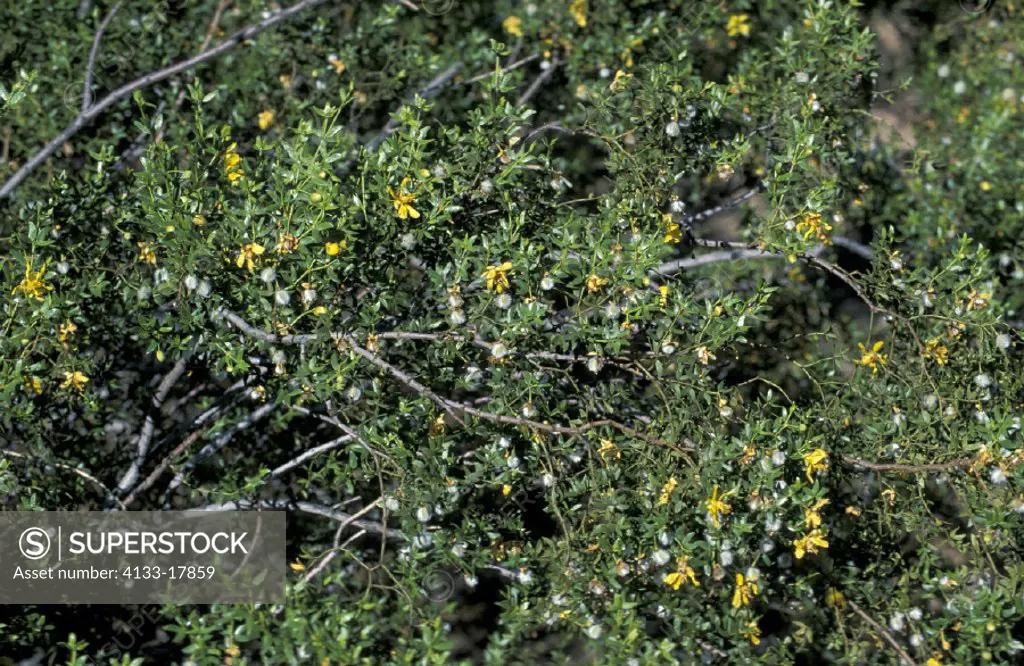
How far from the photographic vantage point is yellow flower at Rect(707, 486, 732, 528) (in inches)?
101

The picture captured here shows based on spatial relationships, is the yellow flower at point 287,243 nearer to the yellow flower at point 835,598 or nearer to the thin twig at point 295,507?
the thin twig at point 295,507

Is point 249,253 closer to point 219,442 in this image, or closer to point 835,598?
point 219,442

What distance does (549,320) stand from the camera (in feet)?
9.61

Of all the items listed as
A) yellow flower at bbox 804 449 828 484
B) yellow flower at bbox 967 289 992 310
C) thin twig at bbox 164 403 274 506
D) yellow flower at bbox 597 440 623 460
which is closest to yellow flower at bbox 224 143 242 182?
thin twig at bbox 164 403 274 506

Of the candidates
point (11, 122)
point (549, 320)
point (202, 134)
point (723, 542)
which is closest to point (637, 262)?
point (549, 320)

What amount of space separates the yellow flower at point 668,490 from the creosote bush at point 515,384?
0.03 m

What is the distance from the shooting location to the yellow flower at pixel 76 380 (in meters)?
2.91

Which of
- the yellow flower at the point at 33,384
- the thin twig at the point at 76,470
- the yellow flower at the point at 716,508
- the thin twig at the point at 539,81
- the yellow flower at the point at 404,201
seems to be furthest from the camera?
the thin twig at the point at 539,81

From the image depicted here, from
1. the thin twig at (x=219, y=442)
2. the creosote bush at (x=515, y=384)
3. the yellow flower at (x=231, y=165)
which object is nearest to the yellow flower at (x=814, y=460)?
the creosote bush at (x=515, y=384)

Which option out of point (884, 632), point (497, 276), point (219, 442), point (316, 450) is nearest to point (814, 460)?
point (884, 632)

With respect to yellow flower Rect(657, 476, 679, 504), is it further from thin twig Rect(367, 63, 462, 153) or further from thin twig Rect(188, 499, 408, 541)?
thin twig Rect(367, 63, 462, 153)

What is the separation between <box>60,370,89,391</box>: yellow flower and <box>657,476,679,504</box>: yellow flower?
1.56 metres

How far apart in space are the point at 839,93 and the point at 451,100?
1760 mm

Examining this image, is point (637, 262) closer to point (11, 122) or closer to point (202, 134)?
point (202, 134)
